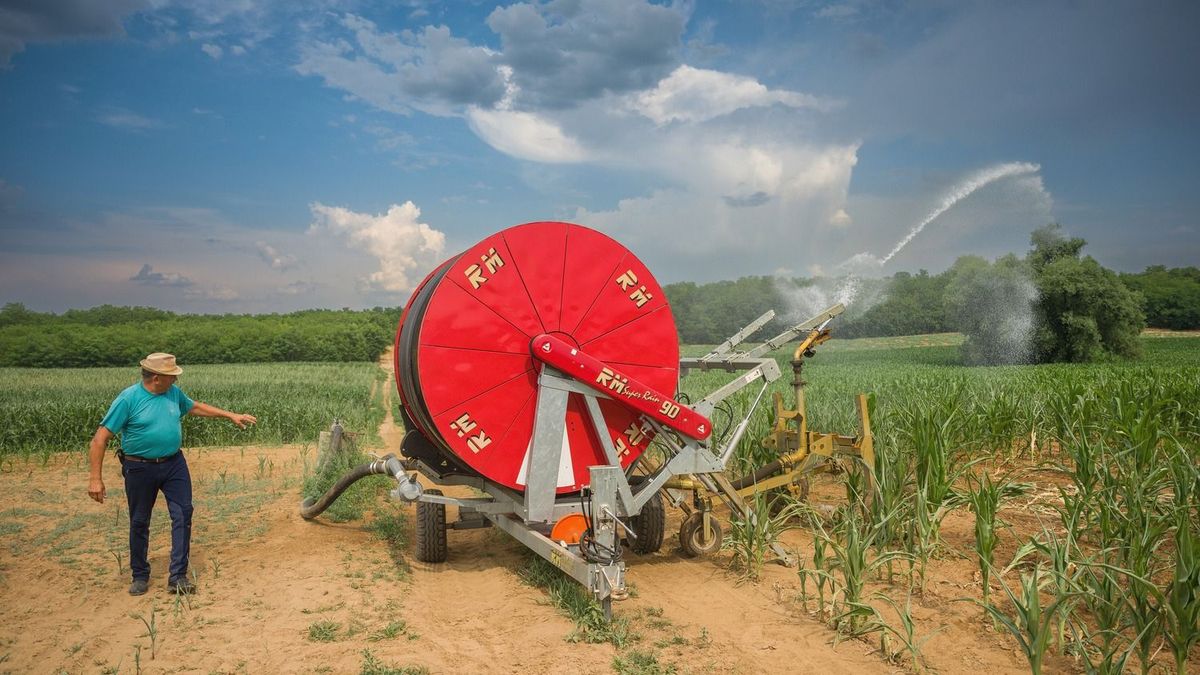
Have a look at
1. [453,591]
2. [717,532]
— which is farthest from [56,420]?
[717,532]

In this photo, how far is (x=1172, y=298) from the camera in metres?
60.8

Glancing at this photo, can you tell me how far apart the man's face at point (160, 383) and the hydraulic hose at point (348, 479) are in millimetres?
1764

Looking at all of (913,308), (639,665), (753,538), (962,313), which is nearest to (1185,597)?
(639,665)

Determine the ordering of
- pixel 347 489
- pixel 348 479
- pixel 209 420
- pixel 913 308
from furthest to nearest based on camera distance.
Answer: pixel 913 308 < pixel 209 420 < pixel 347 489 < pixel 348 479

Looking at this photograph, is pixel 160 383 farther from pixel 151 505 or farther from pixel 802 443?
pixel 802 443

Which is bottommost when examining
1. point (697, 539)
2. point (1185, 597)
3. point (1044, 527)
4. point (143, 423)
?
point (697, 539)

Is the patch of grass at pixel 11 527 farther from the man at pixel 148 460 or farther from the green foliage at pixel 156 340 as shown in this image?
the green foliage at pixel 156 340

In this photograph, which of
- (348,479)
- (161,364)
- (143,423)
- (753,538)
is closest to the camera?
(143,423)

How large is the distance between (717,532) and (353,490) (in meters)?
5.07

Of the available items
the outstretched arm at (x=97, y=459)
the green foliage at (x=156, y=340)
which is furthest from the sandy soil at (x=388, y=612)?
the green foliage at (x=156, y=340)

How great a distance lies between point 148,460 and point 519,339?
3053 mm

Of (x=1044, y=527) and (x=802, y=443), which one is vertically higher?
(x=802, y=443)

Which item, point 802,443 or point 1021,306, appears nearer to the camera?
point 802,443

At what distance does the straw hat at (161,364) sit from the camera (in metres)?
5.56
